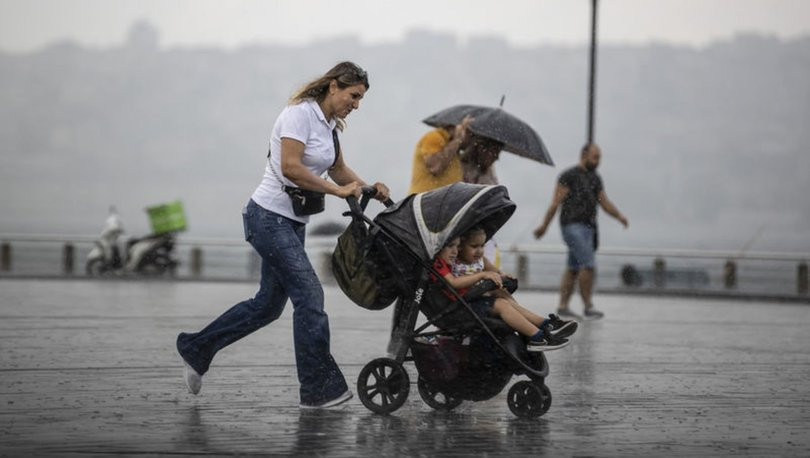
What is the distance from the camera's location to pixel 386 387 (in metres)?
7.40

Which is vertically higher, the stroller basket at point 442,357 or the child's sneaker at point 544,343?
the child's sneaker at point 544,343

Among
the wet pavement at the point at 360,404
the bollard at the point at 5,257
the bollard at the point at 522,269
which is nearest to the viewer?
the wet pavement at the point at 360,404

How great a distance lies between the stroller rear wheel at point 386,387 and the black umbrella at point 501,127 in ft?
8.77

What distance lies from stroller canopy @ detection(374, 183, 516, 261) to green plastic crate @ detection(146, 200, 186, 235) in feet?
69.1

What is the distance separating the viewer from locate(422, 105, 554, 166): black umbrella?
971 cm

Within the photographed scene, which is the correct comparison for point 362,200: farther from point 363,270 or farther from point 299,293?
point 299,293

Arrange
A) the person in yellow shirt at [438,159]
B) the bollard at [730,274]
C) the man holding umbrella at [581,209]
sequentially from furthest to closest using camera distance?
the bollard at [730,274], the man holding umbrella at [581,209], the person in yellow shirt at [438,159]

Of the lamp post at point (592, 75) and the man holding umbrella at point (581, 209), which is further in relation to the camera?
the lamp post at point (592, 75)

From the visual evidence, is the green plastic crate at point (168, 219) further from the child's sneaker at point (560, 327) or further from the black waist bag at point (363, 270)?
the child's sneaker at point (560, 327)

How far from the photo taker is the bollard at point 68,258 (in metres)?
30.9

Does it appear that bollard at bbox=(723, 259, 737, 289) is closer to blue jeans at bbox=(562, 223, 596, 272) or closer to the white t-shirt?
blue jeans at bbox=(562, 223, 596, 272)

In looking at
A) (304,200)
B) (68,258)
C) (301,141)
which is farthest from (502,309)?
(68,258)

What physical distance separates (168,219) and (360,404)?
68.8 ft

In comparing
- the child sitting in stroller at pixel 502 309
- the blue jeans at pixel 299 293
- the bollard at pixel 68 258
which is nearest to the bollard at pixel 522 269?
the bollard at pixel 68 258
